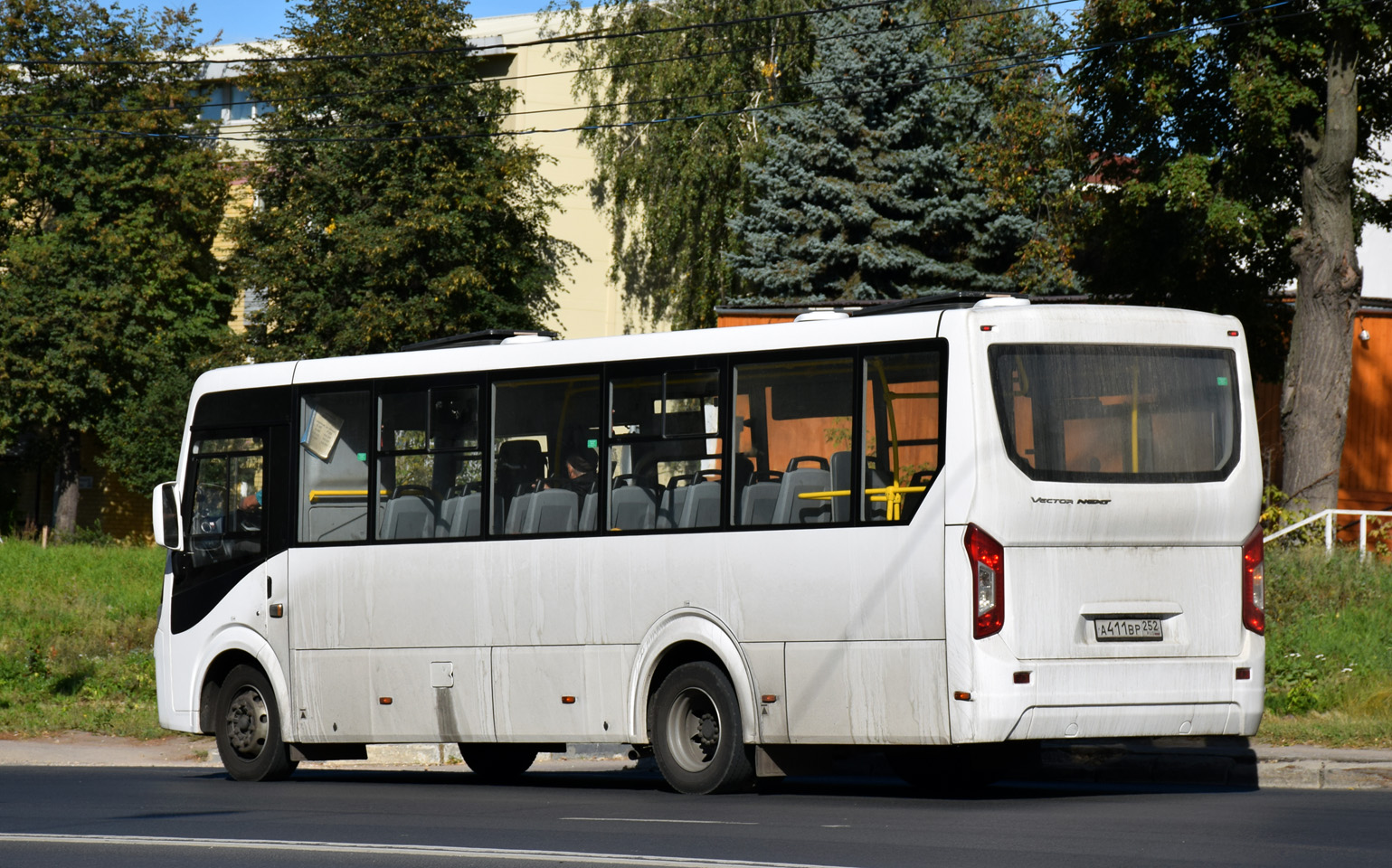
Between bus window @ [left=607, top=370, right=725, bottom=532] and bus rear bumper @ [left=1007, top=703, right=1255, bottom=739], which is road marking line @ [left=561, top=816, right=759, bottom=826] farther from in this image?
bus window @ [left=607, top=370, right=725, bottom=532]

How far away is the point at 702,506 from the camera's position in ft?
39.4

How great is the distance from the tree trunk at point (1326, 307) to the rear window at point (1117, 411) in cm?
1529

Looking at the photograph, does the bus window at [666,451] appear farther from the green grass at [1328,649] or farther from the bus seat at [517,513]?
the green grass at [1328,649]

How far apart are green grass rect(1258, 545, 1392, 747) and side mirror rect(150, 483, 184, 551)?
8.74 meters

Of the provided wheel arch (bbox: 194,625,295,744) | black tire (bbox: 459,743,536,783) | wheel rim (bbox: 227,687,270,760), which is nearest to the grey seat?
black tire (bbox: 459,743,536,783)

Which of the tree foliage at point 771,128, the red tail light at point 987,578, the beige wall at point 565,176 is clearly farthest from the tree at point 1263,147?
the beige wall at point 565,176

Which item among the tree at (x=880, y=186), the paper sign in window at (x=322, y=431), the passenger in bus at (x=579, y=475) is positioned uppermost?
the tree at (x=880, y=186)

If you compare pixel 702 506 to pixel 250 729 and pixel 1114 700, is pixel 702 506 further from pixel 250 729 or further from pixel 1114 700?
pixel 250 729

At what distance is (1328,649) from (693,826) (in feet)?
30.2

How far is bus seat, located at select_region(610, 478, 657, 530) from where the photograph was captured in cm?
1232

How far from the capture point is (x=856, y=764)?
46.9 ft

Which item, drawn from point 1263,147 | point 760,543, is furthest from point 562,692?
point 1263,147

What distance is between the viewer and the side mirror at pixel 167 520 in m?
15.2

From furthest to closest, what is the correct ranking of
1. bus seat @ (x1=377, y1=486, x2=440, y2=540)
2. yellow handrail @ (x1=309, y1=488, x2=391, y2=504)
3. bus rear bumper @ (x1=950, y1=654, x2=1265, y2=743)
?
yellow handrail @ (x1=309, y1=488, x2=391, y2=504) < bus seat @ (x1=377, y1=486, x2=440, y2=540) < bus rear bumper @ (x1=950, y1=654, x2=1265, y2=743)
